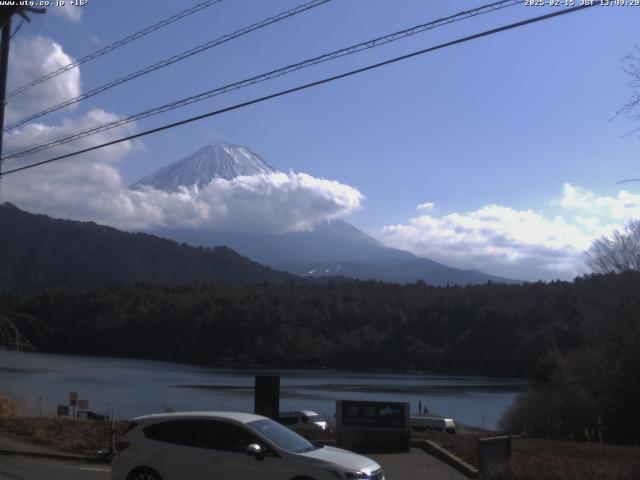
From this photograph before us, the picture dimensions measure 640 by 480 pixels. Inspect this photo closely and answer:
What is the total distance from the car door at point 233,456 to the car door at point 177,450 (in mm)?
140

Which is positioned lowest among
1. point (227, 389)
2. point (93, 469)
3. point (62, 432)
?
point (227, 389)

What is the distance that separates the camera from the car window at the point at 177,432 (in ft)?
34.8

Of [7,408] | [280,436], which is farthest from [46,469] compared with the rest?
[7,408]

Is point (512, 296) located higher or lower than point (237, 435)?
higher

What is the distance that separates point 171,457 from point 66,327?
128347 mm

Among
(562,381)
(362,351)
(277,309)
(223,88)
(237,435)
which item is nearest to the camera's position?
(237,435)

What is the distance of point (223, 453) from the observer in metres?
10.3

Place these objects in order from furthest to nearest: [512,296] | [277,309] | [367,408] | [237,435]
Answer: [277,309]
[512,296]
[367,408]
[237,435]

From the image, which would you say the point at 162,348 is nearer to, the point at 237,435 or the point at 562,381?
the point at 562,381

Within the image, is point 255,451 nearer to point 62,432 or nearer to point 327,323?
point 62,432

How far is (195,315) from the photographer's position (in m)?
126

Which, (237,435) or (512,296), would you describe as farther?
(512,296)

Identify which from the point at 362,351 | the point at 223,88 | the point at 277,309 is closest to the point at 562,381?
the point at 223,88

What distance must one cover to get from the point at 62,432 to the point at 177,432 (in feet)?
26.3
